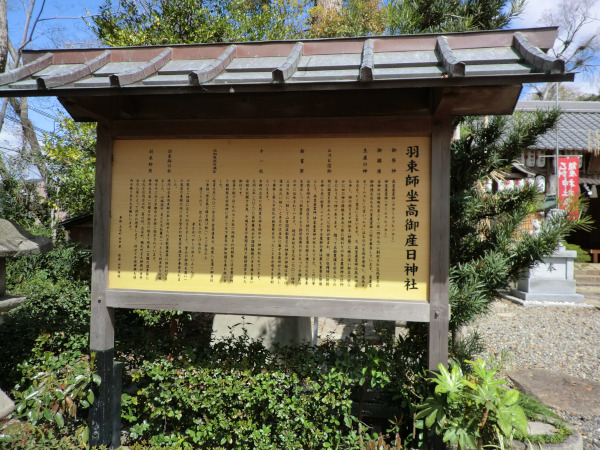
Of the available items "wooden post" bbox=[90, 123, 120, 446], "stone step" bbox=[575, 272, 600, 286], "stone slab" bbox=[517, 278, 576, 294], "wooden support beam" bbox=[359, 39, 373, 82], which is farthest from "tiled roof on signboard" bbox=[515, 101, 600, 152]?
"wooden post" bbox=[90, 123, 120, 446]

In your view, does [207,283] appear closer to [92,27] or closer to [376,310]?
[376,310]

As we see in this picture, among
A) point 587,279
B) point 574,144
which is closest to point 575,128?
point 574,144

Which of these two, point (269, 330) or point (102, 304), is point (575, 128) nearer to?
point (269, 330)

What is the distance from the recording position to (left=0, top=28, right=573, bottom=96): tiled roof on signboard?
2.62 m

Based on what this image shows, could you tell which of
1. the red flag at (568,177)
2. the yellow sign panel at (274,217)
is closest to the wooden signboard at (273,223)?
the yellow sign panel at (274,217)

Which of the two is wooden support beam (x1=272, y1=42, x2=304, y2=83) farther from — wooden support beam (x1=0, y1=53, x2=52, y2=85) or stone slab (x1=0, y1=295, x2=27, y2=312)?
stone slab (x1=0, y1=295, x2=27, y2=312)

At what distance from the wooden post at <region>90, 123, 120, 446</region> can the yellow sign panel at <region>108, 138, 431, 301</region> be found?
0.07m

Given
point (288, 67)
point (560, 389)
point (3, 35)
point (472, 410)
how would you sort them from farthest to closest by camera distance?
1. point (3, 35)
2. point (560, 389)
3. point (472, 410)
4. point (288, 67)

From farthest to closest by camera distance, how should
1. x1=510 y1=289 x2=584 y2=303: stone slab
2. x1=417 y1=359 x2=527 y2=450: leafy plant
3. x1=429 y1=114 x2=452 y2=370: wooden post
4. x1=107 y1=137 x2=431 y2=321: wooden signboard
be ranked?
x1=510 y1=289 x2=584 y2=303: stone slab
x1=107 y1=137 x2=431 y2=321: wooden signboard
x1=429 y1=114 x2=452 y2=370: wooden post
x1=417 y1=359 x2=527 y2=450: leafy plant

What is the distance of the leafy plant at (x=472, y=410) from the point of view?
2.85 m

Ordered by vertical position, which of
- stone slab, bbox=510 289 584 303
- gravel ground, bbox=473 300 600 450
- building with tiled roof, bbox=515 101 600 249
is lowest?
gravel ground, bbox=473 300 600 450

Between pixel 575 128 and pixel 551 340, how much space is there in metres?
9.94

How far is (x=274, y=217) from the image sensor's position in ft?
11.7

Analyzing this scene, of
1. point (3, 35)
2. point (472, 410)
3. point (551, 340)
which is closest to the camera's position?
point (472, 410)
